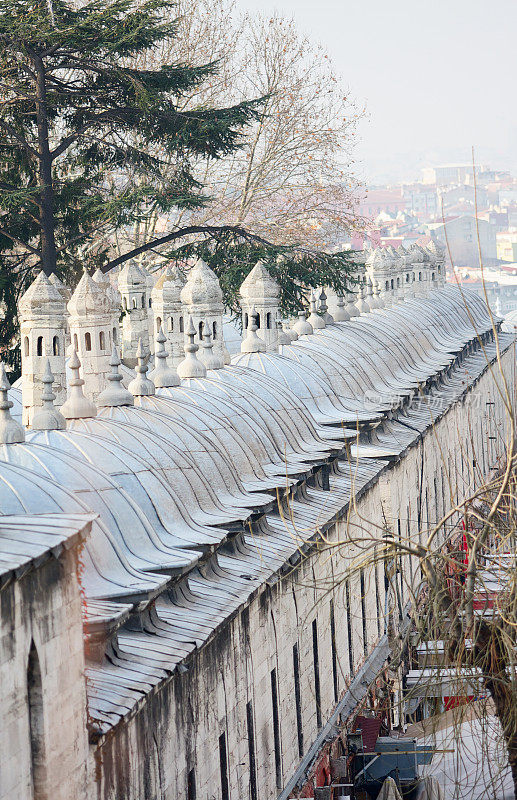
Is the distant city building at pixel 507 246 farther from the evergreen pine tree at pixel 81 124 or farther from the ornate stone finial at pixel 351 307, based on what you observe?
the evergreen pine tree at pixel 81 124

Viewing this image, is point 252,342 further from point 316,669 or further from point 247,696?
point 247,696

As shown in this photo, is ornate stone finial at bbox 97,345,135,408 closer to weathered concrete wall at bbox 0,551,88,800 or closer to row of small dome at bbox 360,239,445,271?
weathered concrete wall at bbox 0,551,88,800

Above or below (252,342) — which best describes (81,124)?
above

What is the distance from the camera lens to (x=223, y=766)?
20750 millimetres

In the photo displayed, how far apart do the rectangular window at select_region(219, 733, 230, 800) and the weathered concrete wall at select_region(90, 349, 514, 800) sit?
113mm

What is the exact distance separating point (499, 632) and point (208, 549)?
5895 millimetres

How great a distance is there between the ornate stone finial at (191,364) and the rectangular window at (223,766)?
1004 cm

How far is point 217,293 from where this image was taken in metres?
33.6

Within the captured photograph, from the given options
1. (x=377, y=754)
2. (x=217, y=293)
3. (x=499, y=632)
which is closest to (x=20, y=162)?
(x=217, y=293)

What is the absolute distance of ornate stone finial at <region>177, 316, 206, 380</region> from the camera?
29.8 metres

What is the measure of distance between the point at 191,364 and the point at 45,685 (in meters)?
15.3

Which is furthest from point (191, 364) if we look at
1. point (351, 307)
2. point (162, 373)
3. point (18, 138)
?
point (351, 307)

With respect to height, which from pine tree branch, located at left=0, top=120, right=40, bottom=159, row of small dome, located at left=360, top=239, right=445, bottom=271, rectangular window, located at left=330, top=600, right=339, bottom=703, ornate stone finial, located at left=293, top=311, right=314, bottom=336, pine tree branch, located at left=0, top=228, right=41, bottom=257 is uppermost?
pine tree branch, located at left=0, top=120, right=40, bottom=159

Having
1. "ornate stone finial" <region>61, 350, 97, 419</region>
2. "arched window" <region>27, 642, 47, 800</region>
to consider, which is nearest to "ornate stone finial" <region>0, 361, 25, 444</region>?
"ornate stone finial" <region>61, 350, 97, 419</region>
